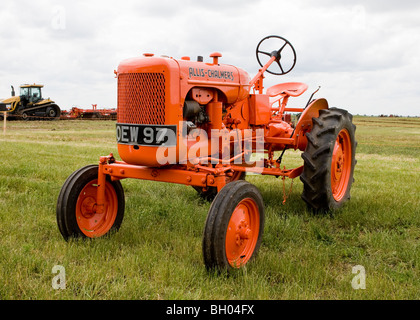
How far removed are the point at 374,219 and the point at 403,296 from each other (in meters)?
1.93

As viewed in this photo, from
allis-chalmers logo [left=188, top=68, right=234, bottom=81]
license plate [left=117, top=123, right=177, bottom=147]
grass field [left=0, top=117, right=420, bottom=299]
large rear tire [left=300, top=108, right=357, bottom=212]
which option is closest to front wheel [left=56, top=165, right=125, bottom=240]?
grass field [left=0, top=117, right=420, bottom=299]

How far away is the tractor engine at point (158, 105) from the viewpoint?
3.60 m

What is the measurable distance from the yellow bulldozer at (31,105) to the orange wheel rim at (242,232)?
30.0m

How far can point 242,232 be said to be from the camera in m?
3.48

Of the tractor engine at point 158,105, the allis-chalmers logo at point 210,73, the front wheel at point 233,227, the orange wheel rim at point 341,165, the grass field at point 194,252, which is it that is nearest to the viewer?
the grass field at point 194,252

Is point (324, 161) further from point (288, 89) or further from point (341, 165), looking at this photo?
point (288, 89)

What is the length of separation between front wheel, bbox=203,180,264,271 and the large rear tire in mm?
1253

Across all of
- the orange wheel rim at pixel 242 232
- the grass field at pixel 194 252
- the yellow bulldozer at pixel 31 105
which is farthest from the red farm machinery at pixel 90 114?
the orange wheel rim at pixel 242 232

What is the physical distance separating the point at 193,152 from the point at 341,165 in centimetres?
240

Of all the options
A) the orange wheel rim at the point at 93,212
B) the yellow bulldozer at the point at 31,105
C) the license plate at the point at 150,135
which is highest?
the yellow bulldozer at the point at 31,105

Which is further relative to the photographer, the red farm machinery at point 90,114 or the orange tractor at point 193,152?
the red farm machinery at point 90,114

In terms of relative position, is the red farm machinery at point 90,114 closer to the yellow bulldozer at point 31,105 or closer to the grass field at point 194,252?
the yellow bulldozer at point 31,105

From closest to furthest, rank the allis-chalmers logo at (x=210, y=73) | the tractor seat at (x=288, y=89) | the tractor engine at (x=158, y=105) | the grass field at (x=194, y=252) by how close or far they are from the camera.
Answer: the grass field at (x=194, y=252)
the tractor engine at (x=158, y=105)
the allis-chalmers logo at (x=210, y=73)
the tractor seat at (x=288, y=89)
